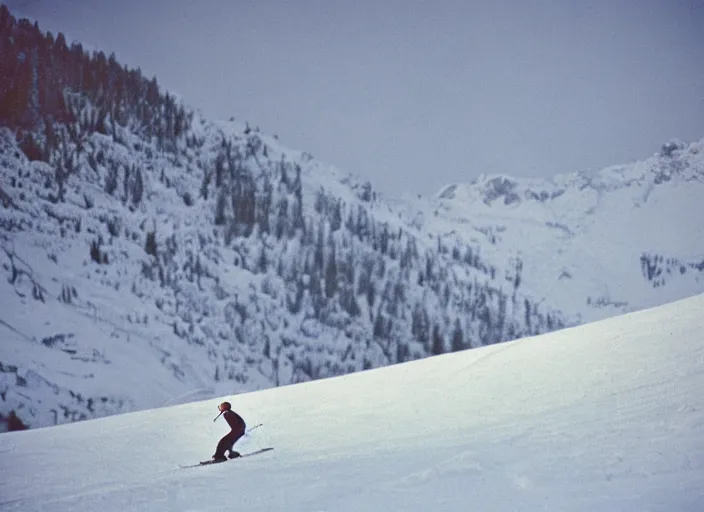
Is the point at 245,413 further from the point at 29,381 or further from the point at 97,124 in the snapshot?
the point at 97,124

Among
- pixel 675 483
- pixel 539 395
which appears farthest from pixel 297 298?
pixel 675 483

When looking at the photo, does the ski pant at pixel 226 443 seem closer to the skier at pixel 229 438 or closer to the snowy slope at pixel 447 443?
the skier at pixel 229 438

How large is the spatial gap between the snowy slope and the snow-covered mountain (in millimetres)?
36961

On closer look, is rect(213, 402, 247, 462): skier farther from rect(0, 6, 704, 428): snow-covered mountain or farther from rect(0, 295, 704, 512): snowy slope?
rect(0, 6, 704, 428): snow-covered mountain

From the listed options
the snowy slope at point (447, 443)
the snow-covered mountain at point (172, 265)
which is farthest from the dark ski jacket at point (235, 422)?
the snow-covered mountain at point (172, 265)

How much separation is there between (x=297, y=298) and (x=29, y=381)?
41458 millimetres

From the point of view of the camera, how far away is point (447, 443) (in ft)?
28.2

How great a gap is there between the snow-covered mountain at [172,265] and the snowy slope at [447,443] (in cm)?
3696

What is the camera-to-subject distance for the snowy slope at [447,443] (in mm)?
6262

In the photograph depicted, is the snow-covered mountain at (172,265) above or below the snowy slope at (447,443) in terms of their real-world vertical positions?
above

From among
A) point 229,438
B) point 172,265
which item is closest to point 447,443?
point 229,438

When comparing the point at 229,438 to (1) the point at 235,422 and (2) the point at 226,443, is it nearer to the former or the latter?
(2) the point at 226,443

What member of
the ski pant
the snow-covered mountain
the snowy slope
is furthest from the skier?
the snow-covered mountain

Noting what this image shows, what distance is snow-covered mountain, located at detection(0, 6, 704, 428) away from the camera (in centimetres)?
5353
